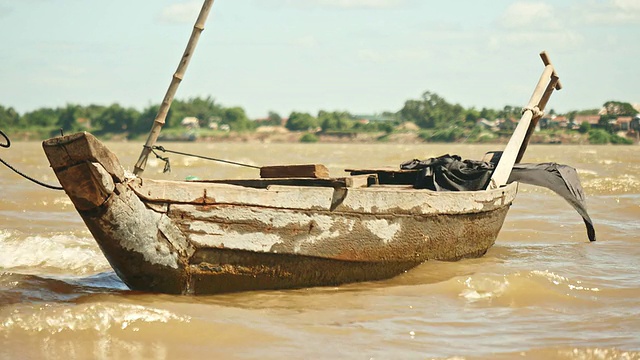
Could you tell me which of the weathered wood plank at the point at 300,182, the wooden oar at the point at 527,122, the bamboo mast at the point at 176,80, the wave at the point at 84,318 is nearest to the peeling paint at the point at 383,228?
the weathered wood plank at the point at 300,182

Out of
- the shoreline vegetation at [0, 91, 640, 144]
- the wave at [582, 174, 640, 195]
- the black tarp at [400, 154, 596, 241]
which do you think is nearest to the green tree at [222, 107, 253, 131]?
the shoreline vegetation at [0, 91, 640, 144]

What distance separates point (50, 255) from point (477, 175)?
362 cm

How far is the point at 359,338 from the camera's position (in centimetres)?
451

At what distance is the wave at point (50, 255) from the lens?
681 centimetres

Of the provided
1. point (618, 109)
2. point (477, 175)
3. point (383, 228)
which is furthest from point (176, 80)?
point (618, 109)

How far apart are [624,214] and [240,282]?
713cm

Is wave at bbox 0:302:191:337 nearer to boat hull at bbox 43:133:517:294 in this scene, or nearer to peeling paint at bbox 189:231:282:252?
boat hull at bbox 43:133:517:294

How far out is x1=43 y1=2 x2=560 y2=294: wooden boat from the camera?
459 centimetres

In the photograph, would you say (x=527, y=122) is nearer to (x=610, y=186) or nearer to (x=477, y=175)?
(x=477, y=175)

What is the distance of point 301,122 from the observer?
90.3 meters

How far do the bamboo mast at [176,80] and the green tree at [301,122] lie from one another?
273ft

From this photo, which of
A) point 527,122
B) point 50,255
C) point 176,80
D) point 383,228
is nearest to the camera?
point 383,228

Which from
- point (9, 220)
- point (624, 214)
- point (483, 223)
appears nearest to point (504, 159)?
point (483, 223)

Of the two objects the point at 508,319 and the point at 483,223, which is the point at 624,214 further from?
the point at 508,319
